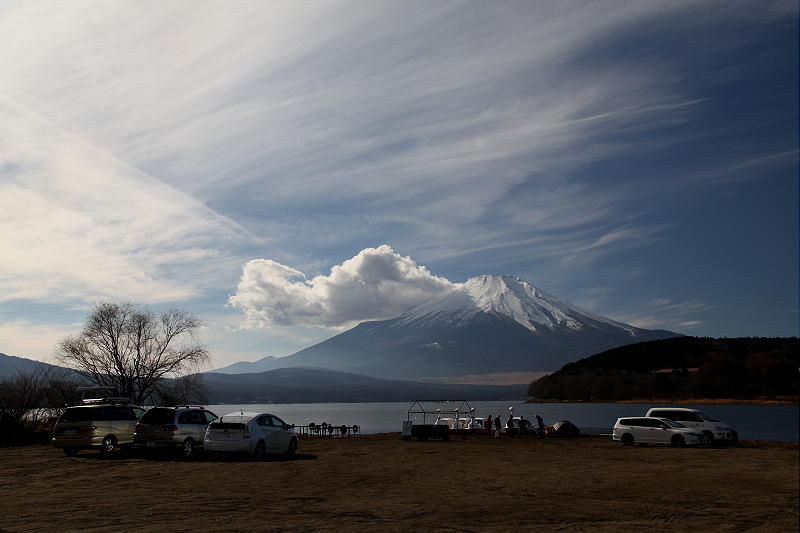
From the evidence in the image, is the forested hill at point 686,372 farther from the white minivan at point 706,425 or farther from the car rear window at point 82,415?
the car rear window at point 82,415

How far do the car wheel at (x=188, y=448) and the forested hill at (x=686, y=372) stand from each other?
3425cm

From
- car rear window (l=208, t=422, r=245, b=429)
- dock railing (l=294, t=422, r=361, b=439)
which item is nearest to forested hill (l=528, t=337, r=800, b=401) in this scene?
dock railing (l=294, t=422, r=361, b=439)

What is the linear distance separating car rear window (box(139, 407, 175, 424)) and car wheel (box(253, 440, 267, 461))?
11.4 feet

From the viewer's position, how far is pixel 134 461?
23.5 meters

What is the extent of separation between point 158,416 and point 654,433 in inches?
907

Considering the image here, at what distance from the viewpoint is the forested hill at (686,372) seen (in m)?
50.4

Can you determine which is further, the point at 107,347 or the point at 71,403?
the point at 107,347

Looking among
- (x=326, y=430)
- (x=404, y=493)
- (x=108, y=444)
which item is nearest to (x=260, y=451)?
(x=108, y=444)

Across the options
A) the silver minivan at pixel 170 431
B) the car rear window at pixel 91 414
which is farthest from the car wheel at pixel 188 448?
the car rear window at pixel 91 414

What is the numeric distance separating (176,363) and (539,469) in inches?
1521

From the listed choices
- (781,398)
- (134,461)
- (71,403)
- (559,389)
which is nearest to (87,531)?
(134,461)

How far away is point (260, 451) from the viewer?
78.3 ft

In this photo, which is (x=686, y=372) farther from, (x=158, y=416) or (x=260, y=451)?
(x=158, y=416)

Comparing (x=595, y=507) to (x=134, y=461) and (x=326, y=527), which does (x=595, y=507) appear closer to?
(x=326, y=527)
